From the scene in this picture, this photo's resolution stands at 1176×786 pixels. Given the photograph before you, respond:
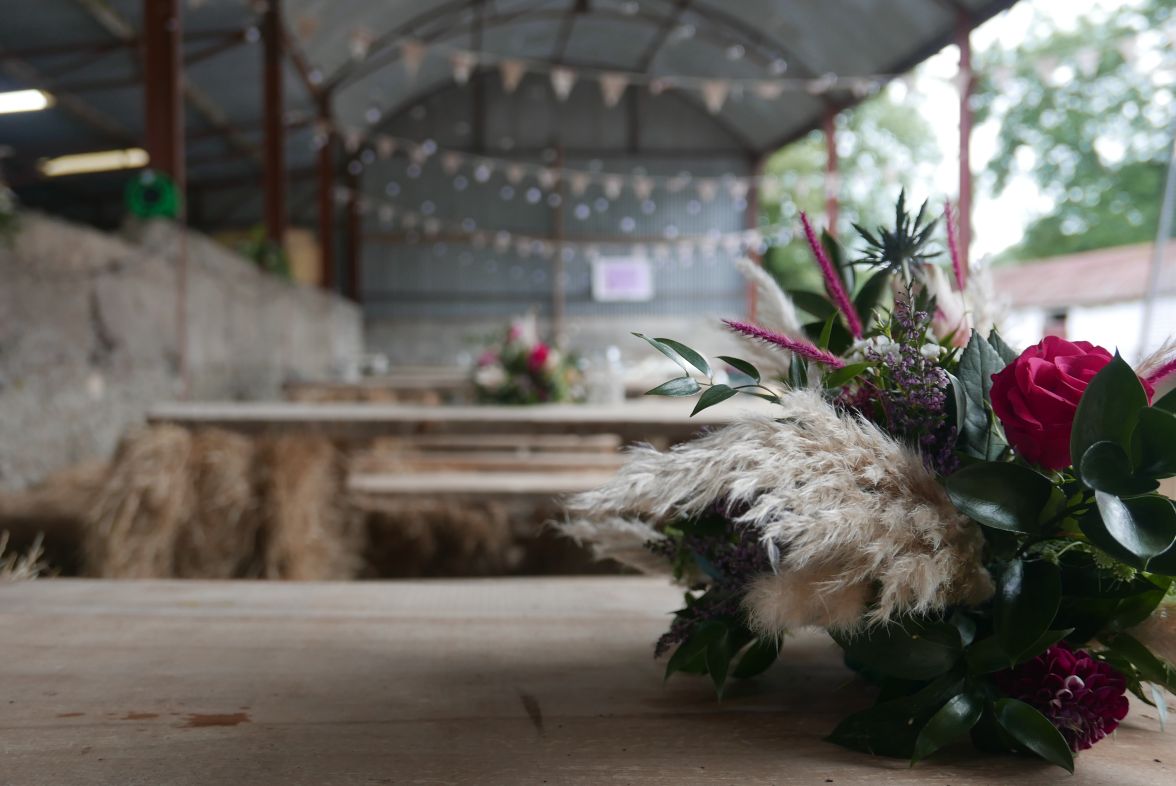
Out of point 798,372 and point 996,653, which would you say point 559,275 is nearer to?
point 798,372

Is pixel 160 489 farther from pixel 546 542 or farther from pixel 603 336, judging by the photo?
pixel 603 336

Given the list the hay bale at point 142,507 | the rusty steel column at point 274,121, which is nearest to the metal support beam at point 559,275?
the rusty steel column at point 274,121

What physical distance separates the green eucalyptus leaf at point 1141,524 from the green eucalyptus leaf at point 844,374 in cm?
15

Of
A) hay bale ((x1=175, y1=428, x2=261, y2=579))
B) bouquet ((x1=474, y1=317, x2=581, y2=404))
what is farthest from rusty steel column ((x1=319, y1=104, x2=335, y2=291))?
hay bale ((x1=175, y1=428, x2=261, y2=579))

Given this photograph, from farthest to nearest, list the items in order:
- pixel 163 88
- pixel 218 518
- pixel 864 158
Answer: pixel 864 158 → pixel 163 88 → pixel 218 518

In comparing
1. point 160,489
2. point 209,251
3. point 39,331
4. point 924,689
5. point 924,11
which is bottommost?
point 160,489

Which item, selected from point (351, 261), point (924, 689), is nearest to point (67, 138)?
point (351, 261)

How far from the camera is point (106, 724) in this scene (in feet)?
1.83

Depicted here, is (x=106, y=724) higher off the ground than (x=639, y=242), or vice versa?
(x=639, y=242)

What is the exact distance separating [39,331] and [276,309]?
342 centimetres

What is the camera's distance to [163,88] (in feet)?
14.3

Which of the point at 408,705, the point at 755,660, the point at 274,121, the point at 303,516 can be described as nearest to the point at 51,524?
the point at 303,516

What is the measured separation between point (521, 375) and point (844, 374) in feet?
10.3

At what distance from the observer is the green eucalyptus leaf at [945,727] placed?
487mm
